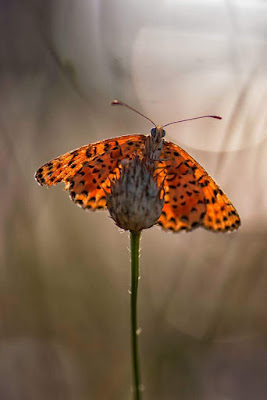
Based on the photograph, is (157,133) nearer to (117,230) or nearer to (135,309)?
(135,309)

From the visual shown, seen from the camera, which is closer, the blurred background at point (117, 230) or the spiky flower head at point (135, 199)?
the spiky flower head at point (135, 199)

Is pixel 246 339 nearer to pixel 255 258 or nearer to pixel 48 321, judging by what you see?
pixel 255 258

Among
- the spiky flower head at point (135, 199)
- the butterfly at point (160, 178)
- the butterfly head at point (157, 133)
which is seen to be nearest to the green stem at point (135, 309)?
the spiky flower head at point (135, 199)

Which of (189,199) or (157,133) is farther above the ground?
(157,133)

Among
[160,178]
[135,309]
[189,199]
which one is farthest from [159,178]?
[135,309]

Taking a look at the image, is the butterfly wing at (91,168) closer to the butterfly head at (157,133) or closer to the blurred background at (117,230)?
the butterfly head at (157,133)

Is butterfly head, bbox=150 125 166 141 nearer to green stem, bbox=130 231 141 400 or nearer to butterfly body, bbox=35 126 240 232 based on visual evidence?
butterfly body, bbox=35 126 240 232

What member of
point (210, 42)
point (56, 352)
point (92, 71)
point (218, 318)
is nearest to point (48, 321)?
point (56, 352)
